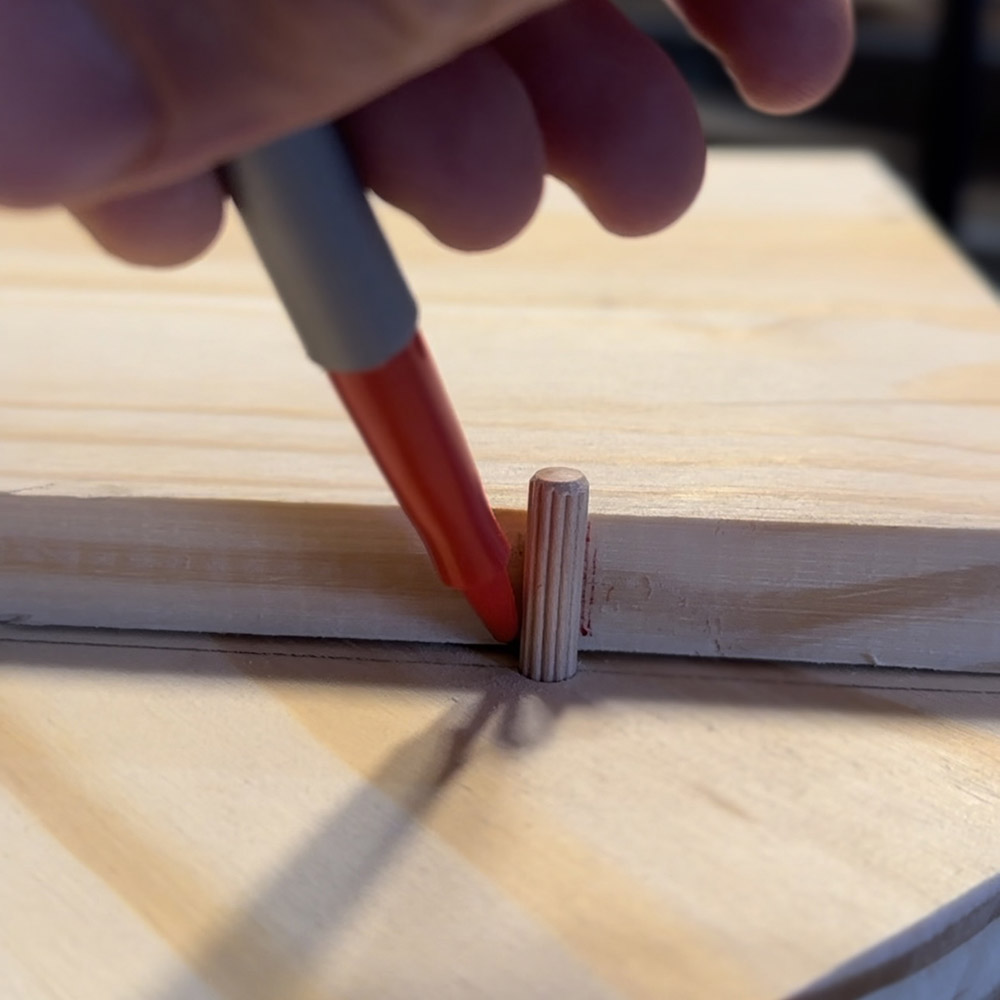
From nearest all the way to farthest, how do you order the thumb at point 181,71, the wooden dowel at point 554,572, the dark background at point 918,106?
the thumb at point 181,71 → the wooden dowel at point 554,572 → the dark background at point 918,106

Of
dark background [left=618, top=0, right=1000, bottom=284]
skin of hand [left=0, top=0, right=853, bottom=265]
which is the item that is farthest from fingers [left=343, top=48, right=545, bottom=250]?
dark background [left=618, top=0, right=1000, bottom=284]

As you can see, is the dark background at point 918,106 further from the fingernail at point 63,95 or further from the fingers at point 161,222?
the fingernail at point 63,95

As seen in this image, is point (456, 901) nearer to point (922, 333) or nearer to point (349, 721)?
point (349, 721)

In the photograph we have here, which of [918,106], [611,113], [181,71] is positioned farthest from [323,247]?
[918,106]

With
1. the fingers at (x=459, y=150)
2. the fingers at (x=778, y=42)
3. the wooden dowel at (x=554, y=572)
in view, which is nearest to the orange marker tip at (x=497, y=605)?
the wooden dowel at (x=554, y=572)

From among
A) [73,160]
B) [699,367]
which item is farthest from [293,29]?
[699,367]

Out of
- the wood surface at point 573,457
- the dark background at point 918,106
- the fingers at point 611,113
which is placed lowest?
the dark background at point 918,106

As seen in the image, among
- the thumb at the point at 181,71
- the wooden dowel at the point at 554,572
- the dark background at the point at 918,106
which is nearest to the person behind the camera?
the thumb at the point at 181,71
